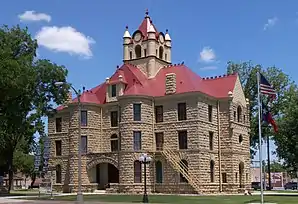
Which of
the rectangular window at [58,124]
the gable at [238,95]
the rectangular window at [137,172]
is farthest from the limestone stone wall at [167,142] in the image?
the rectangular window at [58,124]

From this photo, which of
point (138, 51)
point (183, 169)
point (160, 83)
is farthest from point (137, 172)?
point (138, 51)

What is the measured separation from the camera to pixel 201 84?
2263 inches

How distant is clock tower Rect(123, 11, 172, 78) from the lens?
60.7m

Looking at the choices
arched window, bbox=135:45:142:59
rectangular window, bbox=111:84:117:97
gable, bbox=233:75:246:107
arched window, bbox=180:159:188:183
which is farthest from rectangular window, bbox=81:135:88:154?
gable, bbox=233:75:246:107

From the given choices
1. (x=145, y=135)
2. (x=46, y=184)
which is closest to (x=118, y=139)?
(x=145, y=135)

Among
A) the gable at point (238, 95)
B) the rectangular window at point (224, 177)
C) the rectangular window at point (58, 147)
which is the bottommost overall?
the rectangular window at point (224, 177)

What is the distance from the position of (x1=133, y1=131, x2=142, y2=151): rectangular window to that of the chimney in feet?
17.8

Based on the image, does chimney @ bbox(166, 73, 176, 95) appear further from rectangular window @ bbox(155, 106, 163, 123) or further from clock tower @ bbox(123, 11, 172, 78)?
clock tower @ bbox(123, 11, 172, 78)

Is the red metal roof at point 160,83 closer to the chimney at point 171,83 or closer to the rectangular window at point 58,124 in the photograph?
the chimney at point 171,83

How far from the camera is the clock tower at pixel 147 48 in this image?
199 ft

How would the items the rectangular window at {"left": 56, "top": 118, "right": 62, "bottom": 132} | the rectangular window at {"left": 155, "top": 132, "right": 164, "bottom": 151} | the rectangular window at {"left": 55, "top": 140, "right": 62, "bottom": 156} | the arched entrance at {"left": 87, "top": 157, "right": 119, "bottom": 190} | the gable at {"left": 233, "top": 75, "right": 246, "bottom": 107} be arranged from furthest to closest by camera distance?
1. the rectangular window at {"left": 56, "top": 118, "right": 62, "bottom": 132}
2. the rectangular window at {"left": 55, "top": 140, "right": 62, "bottom": 156}
3. the arched entrance at {"left": 87, "top": 157, "right": 119, "bottom": 190}
4. the gable at {"left": 233, "top": 75, "right": 246, "bottom": 107}
5. the rectangular window at {"left": 155, "top": 132, "right": 164, "bottom": 151}

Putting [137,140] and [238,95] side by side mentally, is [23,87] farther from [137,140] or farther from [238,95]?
[238,95]

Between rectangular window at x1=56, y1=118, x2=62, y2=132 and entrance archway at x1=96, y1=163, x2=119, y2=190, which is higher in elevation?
rectangular window at x1=56, y1=118, x2=62, y2=132

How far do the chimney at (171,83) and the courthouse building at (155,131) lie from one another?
11 cm
